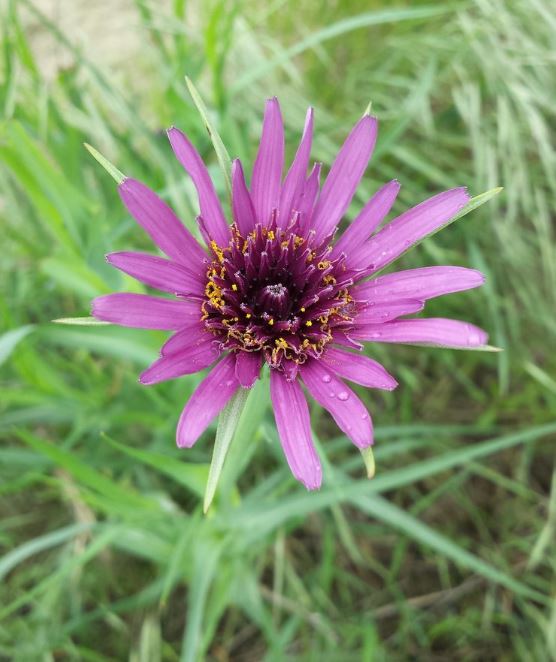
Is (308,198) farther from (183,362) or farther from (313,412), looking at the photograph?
(313,412)

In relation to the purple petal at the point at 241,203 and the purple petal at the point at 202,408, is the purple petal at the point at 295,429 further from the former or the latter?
the purple petal at the point at 241,203

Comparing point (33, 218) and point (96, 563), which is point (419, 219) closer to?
point (33, 218)

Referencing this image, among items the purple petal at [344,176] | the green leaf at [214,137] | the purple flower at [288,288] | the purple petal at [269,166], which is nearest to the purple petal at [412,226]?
the purple flower at [288,288]

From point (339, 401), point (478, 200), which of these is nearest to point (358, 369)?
point (339, 401)

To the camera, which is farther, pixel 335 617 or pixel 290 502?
pixel 335 617

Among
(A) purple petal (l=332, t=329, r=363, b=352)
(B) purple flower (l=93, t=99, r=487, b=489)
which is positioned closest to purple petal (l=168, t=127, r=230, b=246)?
(B) purple flower (l=93, t=99, r=487, b=489)

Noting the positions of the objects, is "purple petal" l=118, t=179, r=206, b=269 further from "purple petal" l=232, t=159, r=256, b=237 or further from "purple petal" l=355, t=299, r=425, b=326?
"purple petal" l=355, t=299, r=425, b=326

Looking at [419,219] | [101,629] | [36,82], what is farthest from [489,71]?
[101,629]
